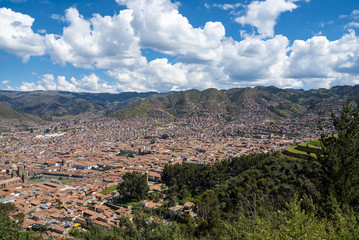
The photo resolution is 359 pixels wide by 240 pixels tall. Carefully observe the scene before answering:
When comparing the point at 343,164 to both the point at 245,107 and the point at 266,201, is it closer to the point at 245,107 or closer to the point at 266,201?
the point at 266,201

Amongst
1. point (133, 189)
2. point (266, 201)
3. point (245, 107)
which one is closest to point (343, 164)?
point (266, 201)

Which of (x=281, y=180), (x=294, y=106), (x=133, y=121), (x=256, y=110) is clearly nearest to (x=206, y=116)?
(x=256, y=110)

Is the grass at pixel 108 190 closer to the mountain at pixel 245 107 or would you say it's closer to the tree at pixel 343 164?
the tree at pixel 343 164

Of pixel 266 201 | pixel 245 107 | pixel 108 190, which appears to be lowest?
pixel 108 190

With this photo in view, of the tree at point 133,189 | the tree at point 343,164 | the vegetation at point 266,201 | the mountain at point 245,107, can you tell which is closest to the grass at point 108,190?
the tree at point 133,189

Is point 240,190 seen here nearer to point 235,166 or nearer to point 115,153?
point 235,166

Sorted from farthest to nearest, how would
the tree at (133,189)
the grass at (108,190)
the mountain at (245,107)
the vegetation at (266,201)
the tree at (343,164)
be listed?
the mountain at (245,107), the grass at (108,190), the tree at (133,189), the tree at (343,164), the vegetation at (266,201)

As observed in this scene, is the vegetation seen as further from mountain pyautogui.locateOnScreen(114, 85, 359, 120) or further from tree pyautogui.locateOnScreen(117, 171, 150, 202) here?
mountain pyautogui.locateOnScreen(114, 85, 359, 120)

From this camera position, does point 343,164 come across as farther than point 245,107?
No
